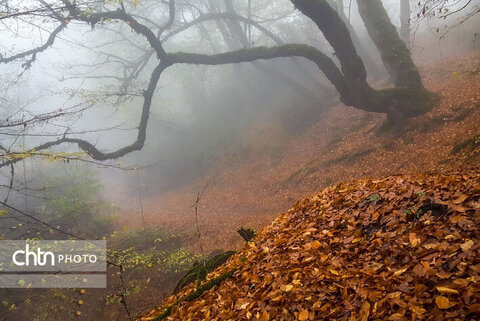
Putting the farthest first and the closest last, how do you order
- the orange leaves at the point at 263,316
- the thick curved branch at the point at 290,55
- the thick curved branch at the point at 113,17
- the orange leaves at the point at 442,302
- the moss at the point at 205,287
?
the thick curved branch at the point at 290,55
the thick curved branch at the point at 113,17
the moss at the point at 205,287
the orange leaves at the point at 263,316
the orange leaves at the point at 442,302

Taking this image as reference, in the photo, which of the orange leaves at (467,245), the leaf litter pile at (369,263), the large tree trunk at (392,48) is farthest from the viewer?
the large tree trunk at (392,48)

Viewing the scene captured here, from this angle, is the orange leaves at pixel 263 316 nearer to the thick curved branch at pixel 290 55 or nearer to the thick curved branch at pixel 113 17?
the thick curved branch at pixel 113 17

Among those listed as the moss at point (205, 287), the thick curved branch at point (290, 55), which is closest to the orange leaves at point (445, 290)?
the moss at point (205, 287)

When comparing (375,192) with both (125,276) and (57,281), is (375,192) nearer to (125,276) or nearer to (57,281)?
(125,276)

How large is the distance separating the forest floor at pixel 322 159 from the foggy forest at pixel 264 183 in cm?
9

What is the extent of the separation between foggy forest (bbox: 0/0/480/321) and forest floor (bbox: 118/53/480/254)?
90 mm

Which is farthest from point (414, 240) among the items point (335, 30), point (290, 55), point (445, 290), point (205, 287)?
point (290, 55)

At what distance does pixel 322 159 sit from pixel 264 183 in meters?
3.01

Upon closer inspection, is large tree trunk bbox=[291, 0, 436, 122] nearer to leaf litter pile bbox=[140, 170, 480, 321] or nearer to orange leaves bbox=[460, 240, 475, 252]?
leaf litter pile bbox=[140, 170, 480, 321]

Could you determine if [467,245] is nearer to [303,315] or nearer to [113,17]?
[303,315]

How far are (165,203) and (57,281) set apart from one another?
11.4 m

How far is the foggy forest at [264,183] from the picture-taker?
2965 mm

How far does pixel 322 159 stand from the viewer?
44.6ft

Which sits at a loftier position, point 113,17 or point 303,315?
point 113,17
